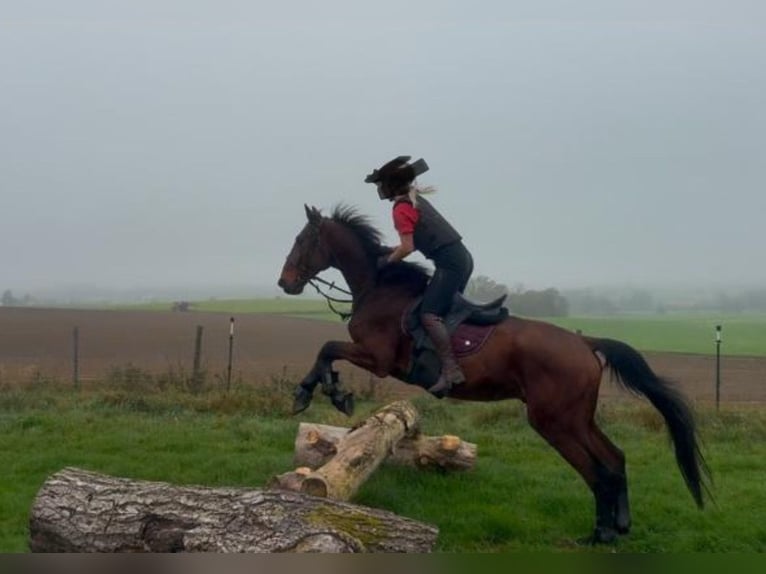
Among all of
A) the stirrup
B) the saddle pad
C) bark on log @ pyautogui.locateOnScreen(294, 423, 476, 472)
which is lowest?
bark on log @ pyautogui.locateOnScreen(294, 423, 476, 472)

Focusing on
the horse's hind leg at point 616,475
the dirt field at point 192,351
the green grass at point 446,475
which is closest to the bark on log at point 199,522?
the green grass at point 446,475

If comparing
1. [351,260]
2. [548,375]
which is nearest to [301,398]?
[351,260]

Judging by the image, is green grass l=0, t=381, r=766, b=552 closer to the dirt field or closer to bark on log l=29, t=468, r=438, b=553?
bark on log l=29, t=468, r=438, b=553

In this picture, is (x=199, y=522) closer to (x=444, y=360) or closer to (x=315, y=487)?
(x=315, y=487)

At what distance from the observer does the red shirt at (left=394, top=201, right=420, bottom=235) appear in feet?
22.7

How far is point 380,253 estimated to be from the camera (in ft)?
24.7

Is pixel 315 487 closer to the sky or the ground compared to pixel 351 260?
closer to the ground

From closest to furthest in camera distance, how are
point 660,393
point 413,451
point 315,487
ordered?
point 315,487 → point 660,393 → point 413,451

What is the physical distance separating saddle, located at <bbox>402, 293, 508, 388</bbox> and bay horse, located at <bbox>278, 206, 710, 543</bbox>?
65 mm

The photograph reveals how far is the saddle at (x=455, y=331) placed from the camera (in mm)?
6891

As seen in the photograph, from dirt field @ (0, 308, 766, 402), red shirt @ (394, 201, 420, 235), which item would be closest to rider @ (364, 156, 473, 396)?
red shirt @ (394, 201, 420, 235)

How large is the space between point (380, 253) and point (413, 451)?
7.17ft

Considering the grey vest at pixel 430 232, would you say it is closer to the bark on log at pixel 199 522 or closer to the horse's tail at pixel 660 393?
the horse's tail at pixel 660 393

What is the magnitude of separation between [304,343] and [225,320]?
419 inches
